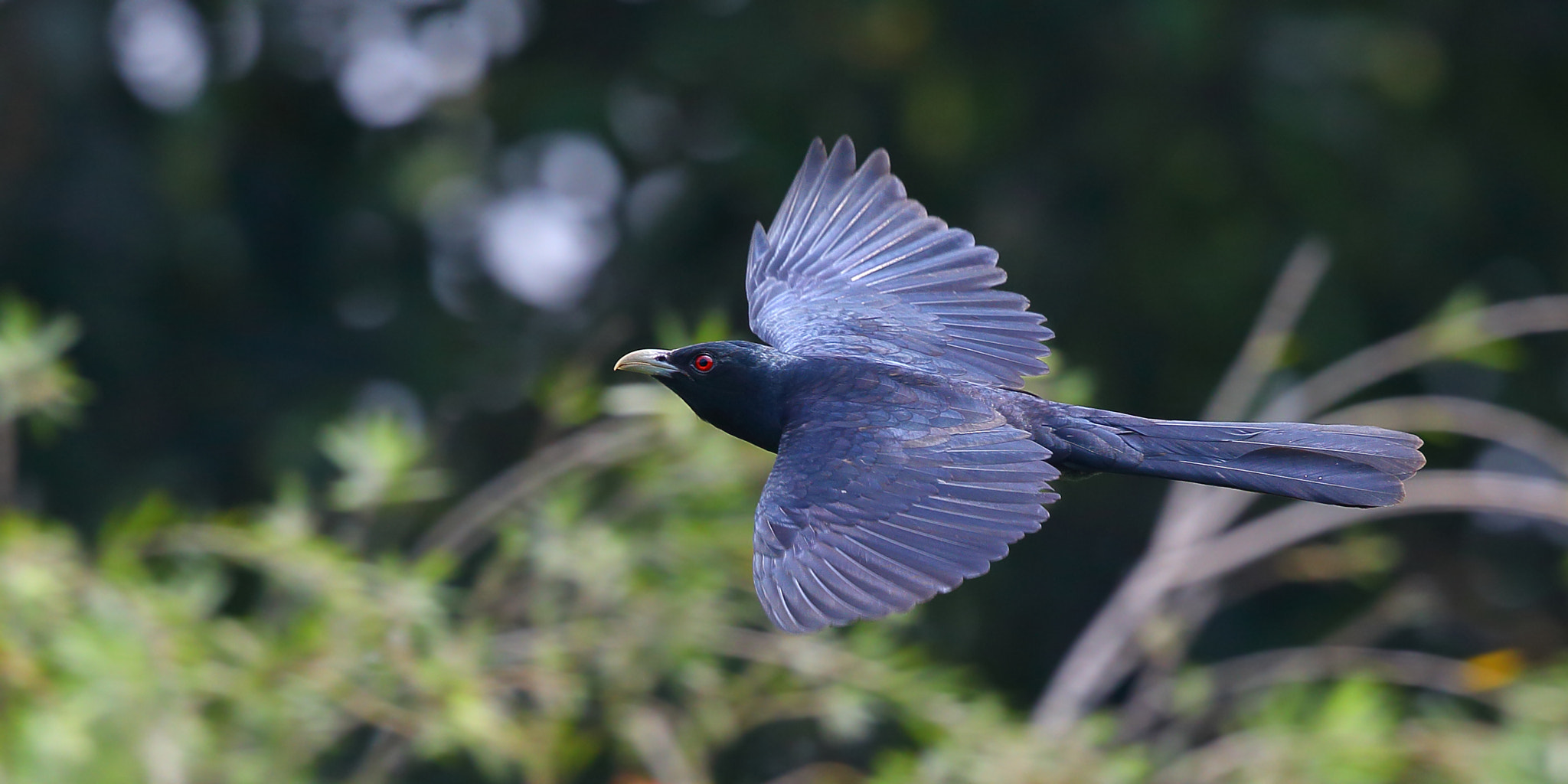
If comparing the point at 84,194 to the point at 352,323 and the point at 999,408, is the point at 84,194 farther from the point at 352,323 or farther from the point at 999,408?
the point at 999,408

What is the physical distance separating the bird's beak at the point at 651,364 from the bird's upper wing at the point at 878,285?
1.05 feet

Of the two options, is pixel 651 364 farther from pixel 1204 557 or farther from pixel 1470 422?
pixel 1470 422

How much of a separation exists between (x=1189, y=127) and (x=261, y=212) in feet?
17.2

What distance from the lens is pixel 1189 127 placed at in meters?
9.58

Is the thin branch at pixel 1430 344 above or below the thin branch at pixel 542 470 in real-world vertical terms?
below

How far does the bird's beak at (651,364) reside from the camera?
3.51 m

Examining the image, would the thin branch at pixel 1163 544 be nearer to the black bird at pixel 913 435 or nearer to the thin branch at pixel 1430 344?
the thin branch at pixel 1430 344

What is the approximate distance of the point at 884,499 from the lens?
3.13 metres

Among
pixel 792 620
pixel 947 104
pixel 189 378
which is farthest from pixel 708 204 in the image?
pixel 792 620

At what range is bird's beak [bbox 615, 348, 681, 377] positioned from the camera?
138 inches

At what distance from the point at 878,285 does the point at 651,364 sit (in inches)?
34.7

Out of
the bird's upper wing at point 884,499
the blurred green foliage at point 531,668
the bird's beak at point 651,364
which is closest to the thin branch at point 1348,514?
the blurred green foliage at point 531,668

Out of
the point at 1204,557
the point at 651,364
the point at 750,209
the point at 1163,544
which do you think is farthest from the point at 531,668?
the point at 750,209

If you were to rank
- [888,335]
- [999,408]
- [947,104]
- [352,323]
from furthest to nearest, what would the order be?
[352,323], [947,104], [888,335], [999,408]
